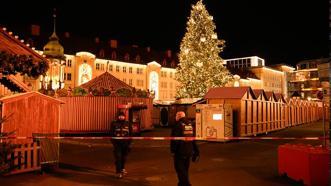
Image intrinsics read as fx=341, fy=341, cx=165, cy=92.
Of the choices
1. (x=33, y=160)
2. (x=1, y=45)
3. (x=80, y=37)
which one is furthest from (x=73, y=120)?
(x=80, y=37)

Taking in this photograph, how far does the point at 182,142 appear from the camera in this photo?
7.81 metres

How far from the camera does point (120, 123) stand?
1038 centimetres

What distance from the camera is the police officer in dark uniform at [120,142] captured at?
32.9ft

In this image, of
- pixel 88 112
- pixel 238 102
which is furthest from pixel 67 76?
pixel 238 102

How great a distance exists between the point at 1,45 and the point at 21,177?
12.2 ft

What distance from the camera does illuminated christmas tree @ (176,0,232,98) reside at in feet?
114

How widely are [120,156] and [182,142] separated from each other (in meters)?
2.92

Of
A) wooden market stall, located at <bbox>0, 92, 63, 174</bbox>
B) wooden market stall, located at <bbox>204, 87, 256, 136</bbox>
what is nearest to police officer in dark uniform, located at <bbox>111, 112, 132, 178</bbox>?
wooden market stall, located at <bbox>0, 92, 63, 174</bbox>

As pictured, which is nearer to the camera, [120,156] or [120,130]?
[120,156]

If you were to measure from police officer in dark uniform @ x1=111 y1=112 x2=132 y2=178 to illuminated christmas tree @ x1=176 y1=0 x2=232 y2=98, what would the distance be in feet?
81.1

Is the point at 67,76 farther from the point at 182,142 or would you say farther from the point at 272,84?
the point at 272,84

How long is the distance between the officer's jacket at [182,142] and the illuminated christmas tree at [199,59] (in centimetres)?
2671

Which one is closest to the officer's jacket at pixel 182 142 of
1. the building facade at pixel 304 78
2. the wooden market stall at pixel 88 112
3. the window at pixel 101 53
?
the wooden market stall at pixel 88 112

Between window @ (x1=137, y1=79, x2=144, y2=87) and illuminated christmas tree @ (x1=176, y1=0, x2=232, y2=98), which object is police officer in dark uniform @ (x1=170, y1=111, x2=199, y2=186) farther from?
window @ (x1=137, y1=79, x2=144, y2=87)
